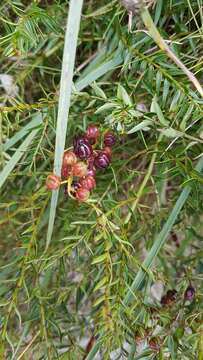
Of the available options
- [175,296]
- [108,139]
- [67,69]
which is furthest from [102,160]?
[175,296]

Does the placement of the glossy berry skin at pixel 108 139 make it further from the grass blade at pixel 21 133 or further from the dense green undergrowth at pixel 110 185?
the grass blade at pixel 21 133

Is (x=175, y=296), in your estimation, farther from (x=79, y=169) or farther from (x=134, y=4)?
(x=134, y=4)

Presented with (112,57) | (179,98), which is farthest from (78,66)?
(179,98)

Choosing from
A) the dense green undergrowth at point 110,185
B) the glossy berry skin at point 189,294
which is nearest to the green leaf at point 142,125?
the dense green undergrowth at point 110,185

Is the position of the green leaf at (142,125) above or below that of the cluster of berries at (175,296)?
above

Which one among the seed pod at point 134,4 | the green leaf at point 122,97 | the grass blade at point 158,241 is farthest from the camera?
the grass blade at point 158,241

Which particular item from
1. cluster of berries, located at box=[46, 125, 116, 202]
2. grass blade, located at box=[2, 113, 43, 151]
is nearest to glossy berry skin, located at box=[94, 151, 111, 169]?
cluster of berries, located at box=[46, 125, 116, 202]

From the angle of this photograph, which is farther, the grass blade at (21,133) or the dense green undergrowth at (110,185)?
the grass blade at (21,133)

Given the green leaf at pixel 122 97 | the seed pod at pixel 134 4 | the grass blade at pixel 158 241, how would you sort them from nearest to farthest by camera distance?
the seed pod at pixel 134 4, the green leaf at pixel 122 97, the grass blade at pixel 158 241

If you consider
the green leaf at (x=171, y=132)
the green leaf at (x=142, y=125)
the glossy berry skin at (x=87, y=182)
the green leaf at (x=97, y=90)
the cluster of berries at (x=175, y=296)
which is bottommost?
the cluster of berries at (x=175, y=296)
